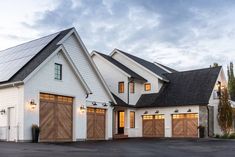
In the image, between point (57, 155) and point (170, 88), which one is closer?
point (57, 155)

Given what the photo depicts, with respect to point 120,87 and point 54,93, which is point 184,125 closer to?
point 120,87

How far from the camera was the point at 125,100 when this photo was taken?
36.1 meters

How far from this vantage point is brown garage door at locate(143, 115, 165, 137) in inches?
1368

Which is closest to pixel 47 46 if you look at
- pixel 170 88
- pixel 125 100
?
pixel 125 100

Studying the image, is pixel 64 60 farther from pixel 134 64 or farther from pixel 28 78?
pixel 134 64

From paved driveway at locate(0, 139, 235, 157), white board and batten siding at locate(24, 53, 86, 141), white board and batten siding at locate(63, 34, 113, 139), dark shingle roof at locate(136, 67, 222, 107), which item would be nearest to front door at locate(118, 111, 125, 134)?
dark shingle roof at locate(136, 67, 222, 107)

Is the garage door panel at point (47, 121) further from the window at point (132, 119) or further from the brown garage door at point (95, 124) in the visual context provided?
the window at point (132, 119)

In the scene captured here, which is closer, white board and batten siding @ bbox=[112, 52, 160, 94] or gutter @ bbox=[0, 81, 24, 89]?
gutter @ bbox=[0, 81, 24, 89]

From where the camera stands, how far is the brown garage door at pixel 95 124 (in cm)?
2828

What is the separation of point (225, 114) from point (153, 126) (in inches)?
259

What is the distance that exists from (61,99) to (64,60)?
259 cm

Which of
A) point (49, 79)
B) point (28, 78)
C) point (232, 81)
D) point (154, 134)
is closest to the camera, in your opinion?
point (28, 78)

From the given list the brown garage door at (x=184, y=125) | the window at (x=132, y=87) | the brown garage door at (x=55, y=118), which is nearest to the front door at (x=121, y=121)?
the window at (x=132, y=87)

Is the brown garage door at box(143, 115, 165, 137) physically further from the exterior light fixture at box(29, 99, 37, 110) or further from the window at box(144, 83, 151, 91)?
the exterior light fixture at box(29, 99, 37, 110)
